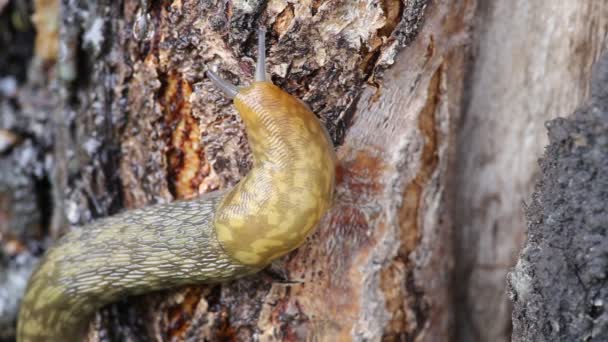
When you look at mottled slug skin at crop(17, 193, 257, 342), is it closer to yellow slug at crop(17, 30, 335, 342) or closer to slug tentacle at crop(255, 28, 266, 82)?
yellow slug at crop(17, 30, 335, 342)

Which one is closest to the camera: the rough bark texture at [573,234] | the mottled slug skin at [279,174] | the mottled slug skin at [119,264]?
the rough bark texture at [573,234]

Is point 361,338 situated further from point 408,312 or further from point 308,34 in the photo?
point 308,34

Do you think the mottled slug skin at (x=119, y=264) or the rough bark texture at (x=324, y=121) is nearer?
the rough bark texture at (x=324, y=121)

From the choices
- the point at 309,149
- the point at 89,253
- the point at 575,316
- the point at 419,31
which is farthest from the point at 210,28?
the point at 575,316

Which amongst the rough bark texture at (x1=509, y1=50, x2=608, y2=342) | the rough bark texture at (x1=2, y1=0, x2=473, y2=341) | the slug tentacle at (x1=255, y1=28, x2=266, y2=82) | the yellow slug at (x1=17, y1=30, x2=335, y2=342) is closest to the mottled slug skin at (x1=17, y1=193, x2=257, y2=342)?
the yellow slug at (x1=17, y1=30, x2=335, y2=342)

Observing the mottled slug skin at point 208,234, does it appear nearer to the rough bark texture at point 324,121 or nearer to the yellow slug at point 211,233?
the yellow slug at point 211,233

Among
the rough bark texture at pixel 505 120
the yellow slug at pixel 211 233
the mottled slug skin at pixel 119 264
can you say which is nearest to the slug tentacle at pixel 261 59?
the yellow slug at pixel 211 233
